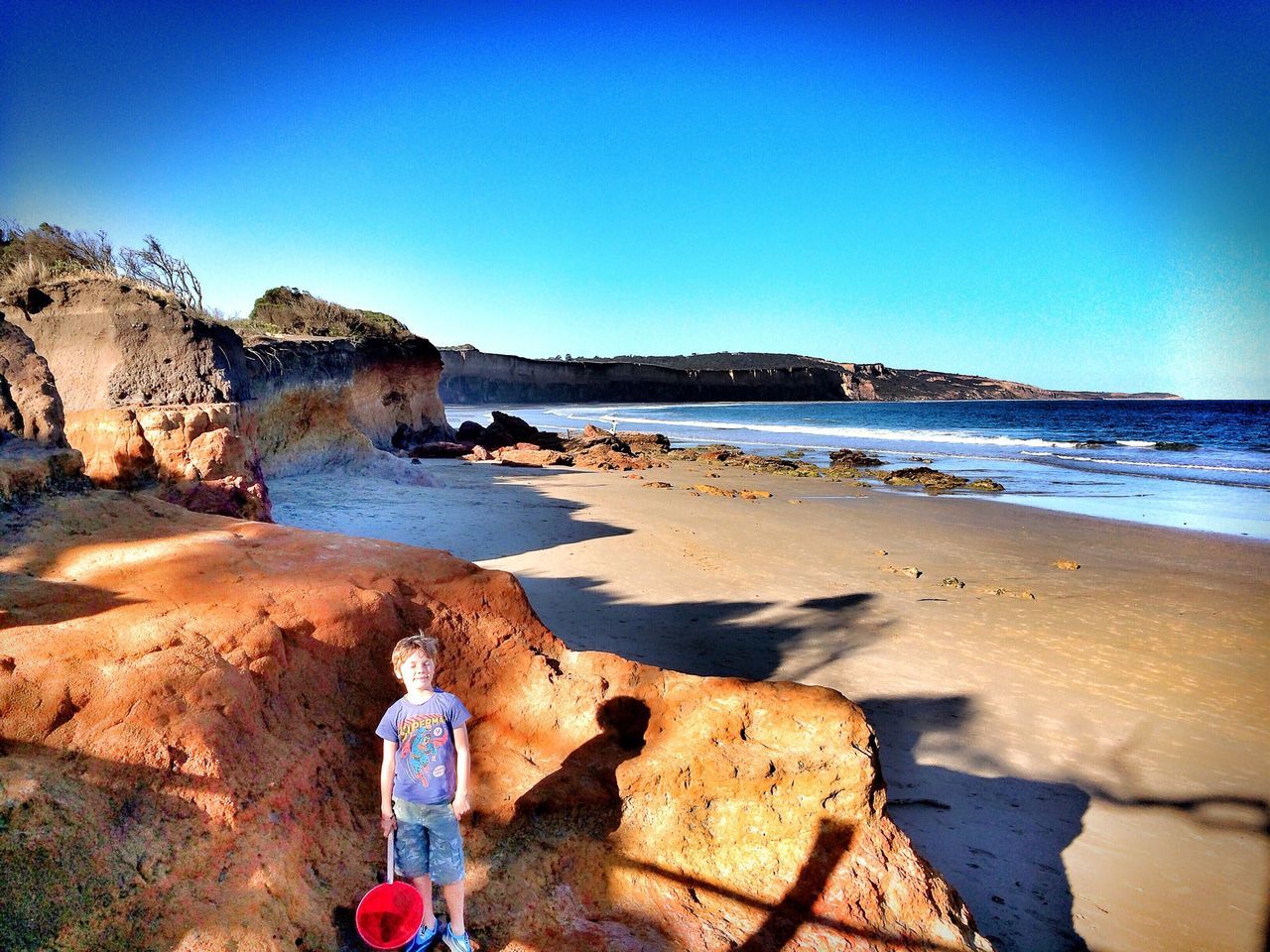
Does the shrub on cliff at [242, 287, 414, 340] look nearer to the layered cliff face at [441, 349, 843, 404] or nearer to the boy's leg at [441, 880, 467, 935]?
the boy's leg at [441, 880, 467, 935]

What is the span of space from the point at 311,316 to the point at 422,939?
18.9 metres

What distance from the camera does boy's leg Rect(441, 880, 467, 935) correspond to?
2.46m

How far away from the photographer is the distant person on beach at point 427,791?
98.9 inches

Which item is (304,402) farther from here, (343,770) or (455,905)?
(455,905)

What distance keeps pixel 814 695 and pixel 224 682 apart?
8.04 feet

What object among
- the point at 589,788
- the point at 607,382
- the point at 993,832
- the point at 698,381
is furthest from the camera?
the point at 698,381

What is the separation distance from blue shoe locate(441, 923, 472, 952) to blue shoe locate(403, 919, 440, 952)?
2.1 inches

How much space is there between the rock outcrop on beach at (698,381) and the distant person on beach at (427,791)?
75.1 m

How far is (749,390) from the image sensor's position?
115 metres

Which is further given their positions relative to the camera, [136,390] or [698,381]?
[698,381]

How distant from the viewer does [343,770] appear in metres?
2.81

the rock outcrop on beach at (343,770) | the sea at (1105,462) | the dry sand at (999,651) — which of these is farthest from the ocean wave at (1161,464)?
A: the rock outcrop on beach at (343,770)

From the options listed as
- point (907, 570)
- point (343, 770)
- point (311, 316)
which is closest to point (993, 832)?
point (343, 770)

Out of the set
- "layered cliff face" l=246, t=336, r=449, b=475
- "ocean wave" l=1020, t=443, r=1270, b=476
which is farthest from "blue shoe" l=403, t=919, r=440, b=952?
"ocean wave" l=1020, t=443, r=1270, b=476
